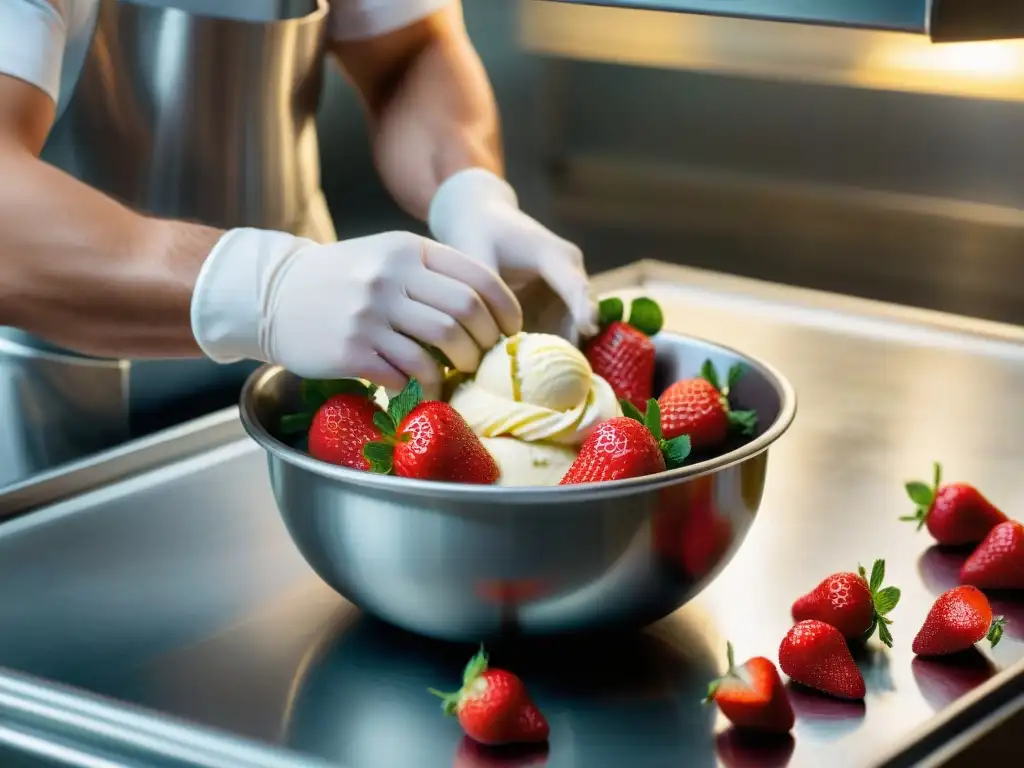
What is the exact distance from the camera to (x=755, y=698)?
869 millimetres

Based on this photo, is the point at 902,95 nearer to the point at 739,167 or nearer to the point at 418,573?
the point at 739,167

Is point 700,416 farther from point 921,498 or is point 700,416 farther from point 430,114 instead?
point 430,114

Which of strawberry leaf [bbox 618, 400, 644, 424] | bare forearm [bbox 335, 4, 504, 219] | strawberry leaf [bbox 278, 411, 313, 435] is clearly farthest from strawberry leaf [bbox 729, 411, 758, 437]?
bare forearm [bbox 335, 4, 504, 219]

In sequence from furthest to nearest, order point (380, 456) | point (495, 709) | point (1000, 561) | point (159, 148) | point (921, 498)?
point (159, 148), point (921, 498), point (1000, 561), point (380, 456), point (495, 709)

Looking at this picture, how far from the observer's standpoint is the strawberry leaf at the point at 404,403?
999mm

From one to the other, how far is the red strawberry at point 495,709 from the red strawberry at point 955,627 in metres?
0.28

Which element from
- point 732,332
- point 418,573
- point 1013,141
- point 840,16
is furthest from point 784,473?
point 1013,141

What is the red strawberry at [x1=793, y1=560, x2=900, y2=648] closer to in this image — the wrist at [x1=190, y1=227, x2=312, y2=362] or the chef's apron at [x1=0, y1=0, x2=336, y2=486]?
the wrist at [x1=190, y1=227, x2=312, y2=362]

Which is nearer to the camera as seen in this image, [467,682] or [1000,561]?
[467,682]

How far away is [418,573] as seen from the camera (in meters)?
0.92

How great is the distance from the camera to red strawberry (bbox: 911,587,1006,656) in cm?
97

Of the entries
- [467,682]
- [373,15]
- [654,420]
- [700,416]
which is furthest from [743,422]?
[373,15]

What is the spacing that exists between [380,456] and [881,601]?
0.35 meters

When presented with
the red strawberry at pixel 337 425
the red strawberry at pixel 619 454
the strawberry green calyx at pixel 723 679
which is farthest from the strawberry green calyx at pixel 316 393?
the strawberry green calyx at pixel 723 679
